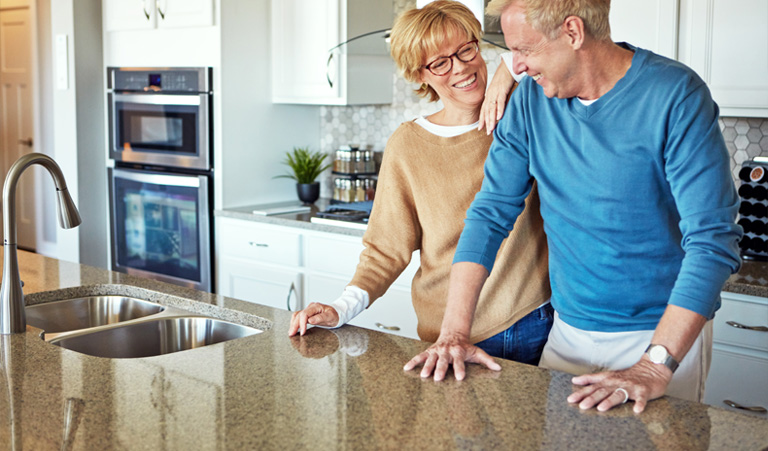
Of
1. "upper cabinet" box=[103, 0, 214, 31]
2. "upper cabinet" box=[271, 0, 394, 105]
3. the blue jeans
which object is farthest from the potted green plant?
the blue jeans

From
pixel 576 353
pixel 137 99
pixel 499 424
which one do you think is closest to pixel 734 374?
pixel 576 353

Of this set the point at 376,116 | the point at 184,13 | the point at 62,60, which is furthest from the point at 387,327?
the point at 62,60

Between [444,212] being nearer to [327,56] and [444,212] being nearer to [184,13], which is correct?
[327,56]

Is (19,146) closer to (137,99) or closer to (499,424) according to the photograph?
(137,99)

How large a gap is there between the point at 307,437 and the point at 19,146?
19.8 feet

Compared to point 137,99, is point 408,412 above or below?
below

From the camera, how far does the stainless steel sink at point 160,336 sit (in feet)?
5.82

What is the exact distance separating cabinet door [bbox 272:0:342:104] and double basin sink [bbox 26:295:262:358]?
5.85 feet

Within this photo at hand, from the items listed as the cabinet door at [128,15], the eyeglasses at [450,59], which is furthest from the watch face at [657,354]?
the cabinet door at [128,15]

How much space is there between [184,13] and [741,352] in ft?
9.05

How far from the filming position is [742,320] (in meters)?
2.42

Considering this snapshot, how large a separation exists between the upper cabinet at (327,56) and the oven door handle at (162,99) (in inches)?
15.3

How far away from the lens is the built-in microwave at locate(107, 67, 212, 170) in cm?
371

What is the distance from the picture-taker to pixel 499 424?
1.14 metres
